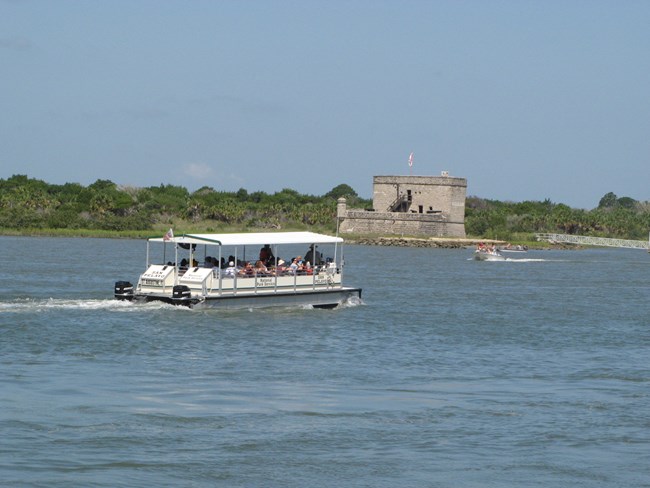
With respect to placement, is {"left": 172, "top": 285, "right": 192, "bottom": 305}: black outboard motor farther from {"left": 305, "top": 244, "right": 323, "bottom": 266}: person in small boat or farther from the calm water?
{"left": 305, "top": 244, "right": 323, "bottom": 266}: person in small boat

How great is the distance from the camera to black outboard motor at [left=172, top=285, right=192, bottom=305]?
110 feet

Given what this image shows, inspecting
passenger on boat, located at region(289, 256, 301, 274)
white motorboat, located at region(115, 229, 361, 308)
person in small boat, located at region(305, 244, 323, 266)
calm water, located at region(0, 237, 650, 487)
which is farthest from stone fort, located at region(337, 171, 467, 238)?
passenger on boat, located at region(289, 256, 301, 274)

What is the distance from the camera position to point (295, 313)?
36062mm

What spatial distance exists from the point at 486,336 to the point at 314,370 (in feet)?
31.1

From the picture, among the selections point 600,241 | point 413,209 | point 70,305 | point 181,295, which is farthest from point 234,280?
point 413,209

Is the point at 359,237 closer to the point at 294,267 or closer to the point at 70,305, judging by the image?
the point at 294,267

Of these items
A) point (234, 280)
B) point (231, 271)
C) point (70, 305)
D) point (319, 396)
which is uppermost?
point (231, 271)

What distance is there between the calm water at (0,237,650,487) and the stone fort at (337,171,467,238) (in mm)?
81387

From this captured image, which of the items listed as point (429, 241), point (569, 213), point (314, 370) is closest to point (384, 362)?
point (314, 370)

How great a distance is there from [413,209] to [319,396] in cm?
10536

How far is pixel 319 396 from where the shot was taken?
22516 millimetres

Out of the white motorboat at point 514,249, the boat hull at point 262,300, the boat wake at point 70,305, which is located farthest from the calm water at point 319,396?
the white motorboat at point 514,249

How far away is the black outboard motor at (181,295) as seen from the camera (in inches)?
1323

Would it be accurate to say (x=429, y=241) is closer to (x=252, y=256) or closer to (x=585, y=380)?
(x=252, y=256)
